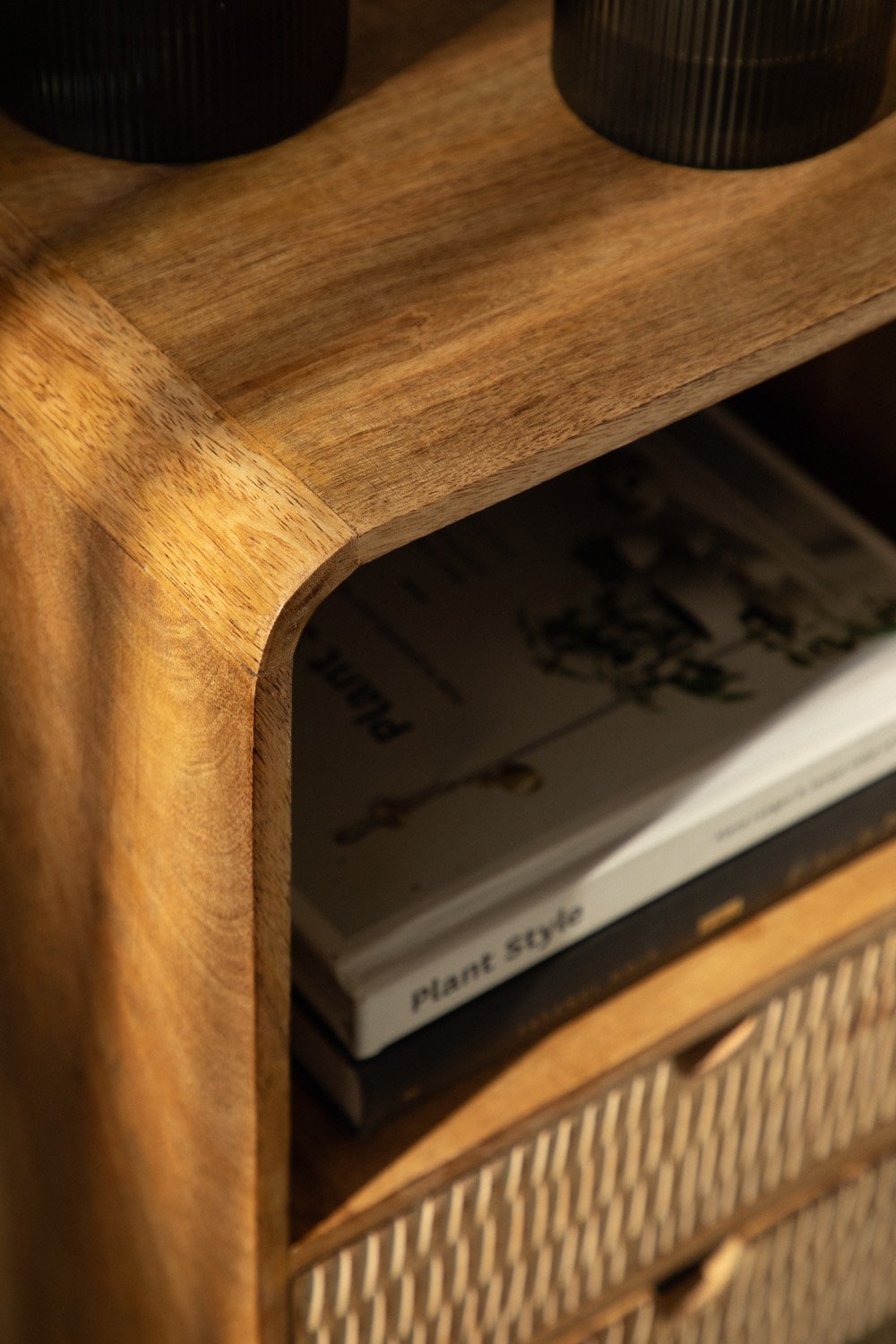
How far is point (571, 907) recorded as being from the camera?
2.01ft

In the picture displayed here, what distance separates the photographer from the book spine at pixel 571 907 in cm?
58

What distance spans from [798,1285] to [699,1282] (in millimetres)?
91

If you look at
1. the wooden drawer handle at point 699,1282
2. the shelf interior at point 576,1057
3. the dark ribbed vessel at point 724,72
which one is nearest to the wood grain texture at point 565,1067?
the shelf interior at point 576,1057

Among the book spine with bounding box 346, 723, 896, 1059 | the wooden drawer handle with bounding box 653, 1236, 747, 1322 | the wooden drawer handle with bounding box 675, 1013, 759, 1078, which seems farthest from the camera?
the wooden drawer handle with bounding box 653, 1236, 747, 1322

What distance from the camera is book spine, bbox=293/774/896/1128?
60cm

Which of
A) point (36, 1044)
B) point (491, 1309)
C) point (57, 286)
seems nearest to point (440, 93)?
point (57, 286)

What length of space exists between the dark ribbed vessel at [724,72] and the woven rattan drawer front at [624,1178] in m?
0.32

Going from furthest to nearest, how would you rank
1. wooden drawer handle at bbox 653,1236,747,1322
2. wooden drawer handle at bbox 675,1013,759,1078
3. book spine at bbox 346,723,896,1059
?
wooden drawer handle at bbox 653,1236,747,1322 < wooden drawer handle at bbox 675,1013,759,1078 < book spine at bbox 346,723,896,1059

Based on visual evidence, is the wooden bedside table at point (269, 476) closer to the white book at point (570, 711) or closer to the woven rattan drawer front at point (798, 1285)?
the white book at point (570, 711)

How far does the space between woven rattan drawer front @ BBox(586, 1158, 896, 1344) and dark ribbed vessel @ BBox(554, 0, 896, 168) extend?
1.67 feet

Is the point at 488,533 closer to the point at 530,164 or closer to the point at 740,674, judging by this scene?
the point at 740,674

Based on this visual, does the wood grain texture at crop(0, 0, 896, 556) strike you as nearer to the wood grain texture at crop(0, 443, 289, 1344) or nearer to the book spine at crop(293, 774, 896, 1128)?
the wood grain texture at crop(0, 443, 289, 1344)

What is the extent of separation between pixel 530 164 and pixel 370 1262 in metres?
0.38

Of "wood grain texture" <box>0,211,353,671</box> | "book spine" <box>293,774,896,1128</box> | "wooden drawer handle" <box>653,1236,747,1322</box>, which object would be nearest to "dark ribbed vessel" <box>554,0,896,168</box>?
"wood grain texture" <box>0,211,353,671</box>
